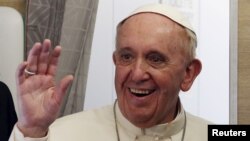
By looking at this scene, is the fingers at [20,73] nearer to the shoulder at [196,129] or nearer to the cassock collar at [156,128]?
the cassock collar at [156,128]

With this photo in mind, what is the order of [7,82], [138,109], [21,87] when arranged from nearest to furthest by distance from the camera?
[21,87]
[138,109]
[7,82]

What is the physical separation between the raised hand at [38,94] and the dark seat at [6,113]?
22.8 inches

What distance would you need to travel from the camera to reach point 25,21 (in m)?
1.85

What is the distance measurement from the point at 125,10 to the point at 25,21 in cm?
49

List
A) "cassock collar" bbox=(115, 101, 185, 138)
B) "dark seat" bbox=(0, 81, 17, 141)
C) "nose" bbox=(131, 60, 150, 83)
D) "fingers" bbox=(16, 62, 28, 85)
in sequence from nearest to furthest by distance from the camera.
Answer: "fingers" bbox=(16, 62, 28, 85) < "nose" bbox=(131, 60, 150, 83) < "cassock collar" bbox=(115, 101, 185, 138) < "dark seat" bbox=(0, 81, 17, 141)

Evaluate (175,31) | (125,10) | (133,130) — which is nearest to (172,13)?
(175,31)

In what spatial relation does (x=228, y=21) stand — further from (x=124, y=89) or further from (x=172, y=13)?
(x=124, y=89)

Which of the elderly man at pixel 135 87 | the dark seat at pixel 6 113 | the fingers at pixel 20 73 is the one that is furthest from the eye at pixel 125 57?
the dark seat at pixel 6 113

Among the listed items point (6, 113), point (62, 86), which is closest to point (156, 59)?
point (62, 86)

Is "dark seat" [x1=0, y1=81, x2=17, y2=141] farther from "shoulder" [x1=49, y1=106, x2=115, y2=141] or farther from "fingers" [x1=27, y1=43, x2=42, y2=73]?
"fingers" [x1=27, y1=43, x2=42, y2=73]

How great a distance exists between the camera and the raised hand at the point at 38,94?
1046mm

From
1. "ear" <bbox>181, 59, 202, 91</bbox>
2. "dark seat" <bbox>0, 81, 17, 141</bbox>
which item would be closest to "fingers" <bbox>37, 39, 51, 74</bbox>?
"ear" <bbox>181, 59, 202, 91</bbox>

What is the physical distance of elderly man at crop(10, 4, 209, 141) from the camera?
1057 millimetres

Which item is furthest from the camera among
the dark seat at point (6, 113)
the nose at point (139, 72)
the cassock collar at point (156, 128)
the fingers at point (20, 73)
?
the dark seat at point (6, 113)
